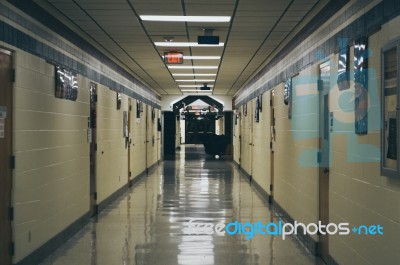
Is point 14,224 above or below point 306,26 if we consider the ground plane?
below

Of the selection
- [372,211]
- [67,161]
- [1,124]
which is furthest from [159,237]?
[372,211]

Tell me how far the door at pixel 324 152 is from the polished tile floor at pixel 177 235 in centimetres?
34

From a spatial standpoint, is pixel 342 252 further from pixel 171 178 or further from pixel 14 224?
pixel 171 178

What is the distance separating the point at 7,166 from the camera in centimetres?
442

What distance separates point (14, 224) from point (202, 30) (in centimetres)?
367

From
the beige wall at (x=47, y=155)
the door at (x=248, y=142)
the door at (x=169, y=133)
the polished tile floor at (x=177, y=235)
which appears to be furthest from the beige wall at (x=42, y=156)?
the door at (x=169, y=133)

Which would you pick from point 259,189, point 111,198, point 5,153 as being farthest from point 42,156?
point 259,189

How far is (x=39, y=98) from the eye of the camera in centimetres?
521

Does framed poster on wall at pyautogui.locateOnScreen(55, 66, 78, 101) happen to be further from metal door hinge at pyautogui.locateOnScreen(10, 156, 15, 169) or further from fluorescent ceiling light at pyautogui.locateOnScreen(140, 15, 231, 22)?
metal door hinge at pyautogui.locateOnScreen(10, 156, 15, 169)

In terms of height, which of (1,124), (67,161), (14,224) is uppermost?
(1,124)

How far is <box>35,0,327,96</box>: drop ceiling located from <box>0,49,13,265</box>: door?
3.73ft

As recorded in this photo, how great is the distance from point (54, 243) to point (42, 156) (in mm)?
1061

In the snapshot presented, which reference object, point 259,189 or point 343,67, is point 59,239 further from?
point 259,189

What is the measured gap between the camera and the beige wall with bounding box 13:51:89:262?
4652 millimetres
